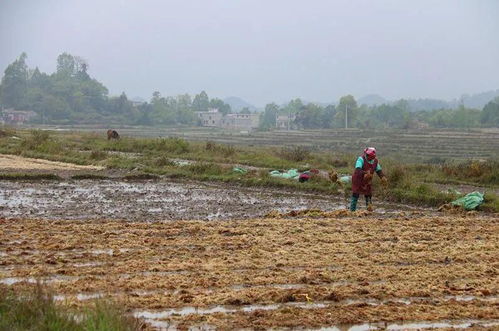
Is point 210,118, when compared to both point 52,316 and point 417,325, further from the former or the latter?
point 52,316

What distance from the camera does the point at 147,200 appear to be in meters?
15.2

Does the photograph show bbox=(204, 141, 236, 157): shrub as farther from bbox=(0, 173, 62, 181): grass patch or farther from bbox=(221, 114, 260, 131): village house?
bbox=(221, 114, 260, 131): village house

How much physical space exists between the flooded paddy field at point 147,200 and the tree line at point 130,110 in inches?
2258

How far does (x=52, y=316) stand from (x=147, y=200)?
34.3 feet

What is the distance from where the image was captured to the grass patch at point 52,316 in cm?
457

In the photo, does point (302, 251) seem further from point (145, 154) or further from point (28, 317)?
point (145, 154)

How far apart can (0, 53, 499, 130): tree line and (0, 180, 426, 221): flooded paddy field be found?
57365 mm

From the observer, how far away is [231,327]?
5398 mm

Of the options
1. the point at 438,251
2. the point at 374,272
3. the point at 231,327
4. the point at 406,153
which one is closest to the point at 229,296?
the point at 231,327

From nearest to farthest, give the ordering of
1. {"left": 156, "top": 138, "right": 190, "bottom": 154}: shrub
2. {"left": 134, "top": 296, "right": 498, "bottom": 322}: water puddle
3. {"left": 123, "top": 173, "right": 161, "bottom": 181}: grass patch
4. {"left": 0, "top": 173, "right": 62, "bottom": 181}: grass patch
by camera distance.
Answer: {"left": 134, "top": 296, "right": 498, "bottom": 322}: water puddle, {"left": 0, "top": 173, "right": 62, "bottom": 181}: grass patch, {"left": 123, "top": 173, "right": 161, "bottom": 181}: grass patch, {"left": 156, "top": 138, "right": 190, "bottom": 154}: shrub

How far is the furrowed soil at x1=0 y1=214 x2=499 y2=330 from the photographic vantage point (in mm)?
5805

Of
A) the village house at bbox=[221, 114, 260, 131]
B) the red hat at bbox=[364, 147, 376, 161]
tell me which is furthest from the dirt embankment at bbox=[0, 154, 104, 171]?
the village house at bbox=[221, 114, 260, 131]

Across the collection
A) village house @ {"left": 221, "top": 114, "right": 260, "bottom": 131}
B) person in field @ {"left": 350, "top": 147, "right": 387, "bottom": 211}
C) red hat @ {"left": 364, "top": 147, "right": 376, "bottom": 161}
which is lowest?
village house @ {"left": 221, "top": 114, "right": 260, "bottom": 131}

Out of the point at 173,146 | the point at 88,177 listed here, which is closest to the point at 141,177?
the point at 88,177
